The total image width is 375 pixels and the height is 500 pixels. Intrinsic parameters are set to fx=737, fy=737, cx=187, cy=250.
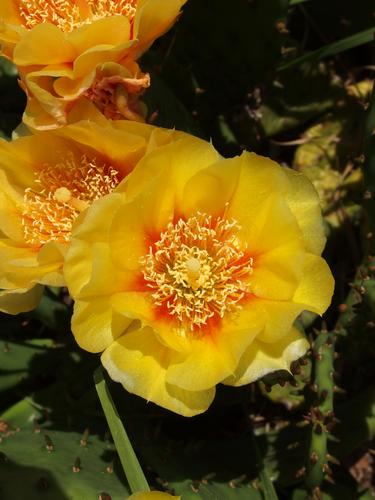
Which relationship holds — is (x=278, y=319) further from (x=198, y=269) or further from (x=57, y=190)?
(x=57, y=190)

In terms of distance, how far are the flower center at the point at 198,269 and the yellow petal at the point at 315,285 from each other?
0.35ft

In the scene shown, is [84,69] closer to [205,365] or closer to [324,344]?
[205,365]

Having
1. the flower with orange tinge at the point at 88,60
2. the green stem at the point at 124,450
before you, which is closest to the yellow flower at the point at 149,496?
the green stem at the point at 124,450

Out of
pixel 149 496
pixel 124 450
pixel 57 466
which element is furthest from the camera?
pixel 57 466

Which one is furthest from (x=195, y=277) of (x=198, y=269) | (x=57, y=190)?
(x=57, y=190)

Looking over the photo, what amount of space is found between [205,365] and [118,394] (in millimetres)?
451

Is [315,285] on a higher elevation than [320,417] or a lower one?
higher

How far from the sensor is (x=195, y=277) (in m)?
1.13

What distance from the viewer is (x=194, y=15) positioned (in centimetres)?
142

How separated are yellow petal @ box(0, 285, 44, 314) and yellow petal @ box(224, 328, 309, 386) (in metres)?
0.33

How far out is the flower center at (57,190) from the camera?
119 cm

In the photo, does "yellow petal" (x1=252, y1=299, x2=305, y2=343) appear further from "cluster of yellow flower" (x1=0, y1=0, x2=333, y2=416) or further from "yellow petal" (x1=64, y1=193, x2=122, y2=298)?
"yellow petal" (x1=64, y1=193, x2=122, y2=298)

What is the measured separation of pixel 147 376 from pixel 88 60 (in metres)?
0.46

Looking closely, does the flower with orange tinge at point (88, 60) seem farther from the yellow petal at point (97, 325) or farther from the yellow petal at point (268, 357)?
the yellow petal at point (268, 357)
